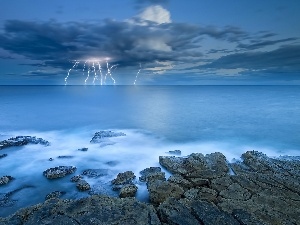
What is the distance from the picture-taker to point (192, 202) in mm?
7371

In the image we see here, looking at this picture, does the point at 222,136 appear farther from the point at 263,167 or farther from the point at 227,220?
the point at 227,220

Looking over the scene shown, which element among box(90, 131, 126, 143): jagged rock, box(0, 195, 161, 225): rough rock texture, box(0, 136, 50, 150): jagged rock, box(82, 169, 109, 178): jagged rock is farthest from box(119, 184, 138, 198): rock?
box(0, 136, 50, 150): jagged rock

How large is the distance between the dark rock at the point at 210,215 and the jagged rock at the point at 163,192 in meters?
1.36

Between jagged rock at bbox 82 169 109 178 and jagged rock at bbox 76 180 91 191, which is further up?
jagged rock at bbox 76 180 91 191

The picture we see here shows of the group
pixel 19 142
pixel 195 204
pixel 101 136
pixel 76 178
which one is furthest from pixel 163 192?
pixel 19 142

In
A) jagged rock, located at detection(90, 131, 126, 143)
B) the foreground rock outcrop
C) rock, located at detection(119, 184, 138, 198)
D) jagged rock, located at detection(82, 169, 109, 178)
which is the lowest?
jagged rock, located at detection(90, 131, 126, 143)

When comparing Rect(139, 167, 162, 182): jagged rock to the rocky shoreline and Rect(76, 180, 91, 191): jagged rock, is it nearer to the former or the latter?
the rocky shoreline

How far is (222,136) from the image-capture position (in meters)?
21.0

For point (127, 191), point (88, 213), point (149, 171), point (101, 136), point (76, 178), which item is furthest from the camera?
point (101, 136)

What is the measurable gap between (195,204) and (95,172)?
636 centimetres

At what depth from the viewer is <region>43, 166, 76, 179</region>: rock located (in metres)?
11.4

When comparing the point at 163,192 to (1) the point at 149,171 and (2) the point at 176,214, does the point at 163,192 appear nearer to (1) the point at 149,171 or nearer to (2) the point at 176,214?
(2) the point at 176,214

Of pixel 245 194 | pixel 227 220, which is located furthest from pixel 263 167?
pixel 227 220

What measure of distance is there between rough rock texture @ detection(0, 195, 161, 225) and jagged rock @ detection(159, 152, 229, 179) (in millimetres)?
3661
